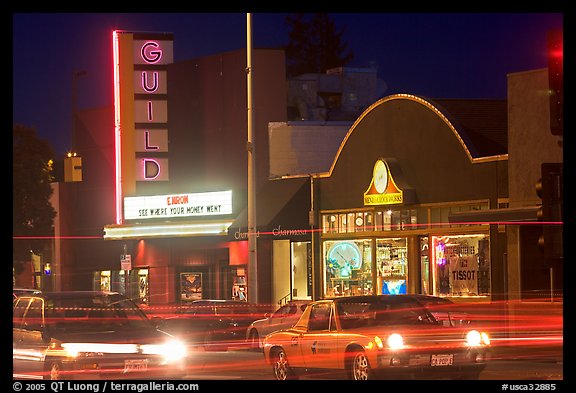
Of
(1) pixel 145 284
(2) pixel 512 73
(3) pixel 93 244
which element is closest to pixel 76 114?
(3) pixel 93 244

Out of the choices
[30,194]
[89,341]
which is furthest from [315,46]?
[89,341]

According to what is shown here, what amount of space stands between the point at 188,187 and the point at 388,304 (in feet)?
90.5

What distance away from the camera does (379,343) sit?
17688 mm

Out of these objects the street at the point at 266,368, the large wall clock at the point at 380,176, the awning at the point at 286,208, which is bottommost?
the street at the point at 266,368

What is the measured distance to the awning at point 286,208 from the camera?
39.1 metres

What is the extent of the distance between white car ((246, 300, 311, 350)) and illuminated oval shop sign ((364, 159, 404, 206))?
742 cm

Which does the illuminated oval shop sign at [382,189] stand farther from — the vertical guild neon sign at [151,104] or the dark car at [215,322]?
the vertical guild neon sign at [151,104]

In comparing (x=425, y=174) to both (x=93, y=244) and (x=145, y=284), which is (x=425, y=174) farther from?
(x=93, y=244)

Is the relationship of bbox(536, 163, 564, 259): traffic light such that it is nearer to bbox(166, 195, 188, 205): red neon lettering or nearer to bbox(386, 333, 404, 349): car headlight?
bbox(386, 333, 404, 349): car headlight

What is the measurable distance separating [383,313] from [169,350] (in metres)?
3.55

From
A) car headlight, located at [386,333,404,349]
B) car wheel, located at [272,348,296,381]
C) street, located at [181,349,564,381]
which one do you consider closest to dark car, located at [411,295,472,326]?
street, located at [181,349,564,381]

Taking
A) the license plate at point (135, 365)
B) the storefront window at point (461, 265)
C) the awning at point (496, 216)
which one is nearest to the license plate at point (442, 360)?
the license plate at point (135, 365)

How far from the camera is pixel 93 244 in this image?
5350cm

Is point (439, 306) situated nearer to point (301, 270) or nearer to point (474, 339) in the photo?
point (474, 339)
